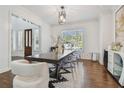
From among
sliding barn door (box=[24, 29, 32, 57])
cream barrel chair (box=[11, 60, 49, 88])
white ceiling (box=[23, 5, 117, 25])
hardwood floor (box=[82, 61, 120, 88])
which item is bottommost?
hardwood floor (box=[82, 61, 120, 88])

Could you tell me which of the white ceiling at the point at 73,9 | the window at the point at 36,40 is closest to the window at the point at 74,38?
the window at the point at 36,40

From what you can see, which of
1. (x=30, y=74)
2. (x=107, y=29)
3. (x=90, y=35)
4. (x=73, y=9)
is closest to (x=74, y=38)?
(x=90, y=35)

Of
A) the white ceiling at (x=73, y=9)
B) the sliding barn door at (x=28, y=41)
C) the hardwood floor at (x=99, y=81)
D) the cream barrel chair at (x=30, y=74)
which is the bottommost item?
the hardwood floor at (x=99, y=81)

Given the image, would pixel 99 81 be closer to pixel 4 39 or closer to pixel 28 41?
pixel 4 39

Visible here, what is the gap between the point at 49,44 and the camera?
819 cm

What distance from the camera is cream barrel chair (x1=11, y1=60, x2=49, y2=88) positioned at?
6.54 feet

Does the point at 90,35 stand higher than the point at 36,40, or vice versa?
the point at 90,35

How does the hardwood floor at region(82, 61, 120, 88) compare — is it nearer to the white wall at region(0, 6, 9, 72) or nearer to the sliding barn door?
the white wall at region(0, 6, 9, 72)

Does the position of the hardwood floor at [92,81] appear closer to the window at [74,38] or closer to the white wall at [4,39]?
the white wall at [4,39]

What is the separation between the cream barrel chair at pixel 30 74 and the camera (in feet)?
6.54

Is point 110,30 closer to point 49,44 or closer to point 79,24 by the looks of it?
point 79,24

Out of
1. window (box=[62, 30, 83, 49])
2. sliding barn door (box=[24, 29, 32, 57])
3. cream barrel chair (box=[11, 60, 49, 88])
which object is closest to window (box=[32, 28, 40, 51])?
sliding barn door (box=[24, 29, 32, 57])

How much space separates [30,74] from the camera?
6.59 feet
